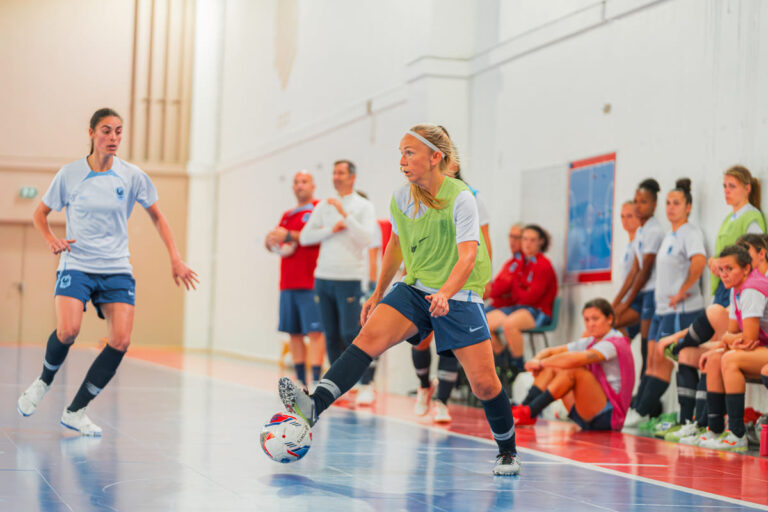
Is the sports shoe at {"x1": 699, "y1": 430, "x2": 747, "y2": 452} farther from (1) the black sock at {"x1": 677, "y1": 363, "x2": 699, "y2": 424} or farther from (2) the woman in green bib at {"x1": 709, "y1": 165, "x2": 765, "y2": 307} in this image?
(2) the woman in green bib at {"x1": 709, "y1": 165, "x2": 765, "y2": 307}

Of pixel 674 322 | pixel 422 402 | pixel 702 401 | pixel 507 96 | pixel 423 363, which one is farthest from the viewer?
pixel 507 96

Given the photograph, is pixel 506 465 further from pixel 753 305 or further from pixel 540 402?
pixel 540 402

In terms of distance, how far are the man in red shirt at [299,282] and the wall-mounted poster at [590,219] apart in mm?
2171

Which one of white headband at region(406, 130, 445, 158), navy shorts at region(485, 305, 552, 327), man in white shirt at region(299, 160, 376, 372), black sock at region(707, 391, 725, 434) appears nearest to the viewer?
white headband at region(406, 130, 445, 158)

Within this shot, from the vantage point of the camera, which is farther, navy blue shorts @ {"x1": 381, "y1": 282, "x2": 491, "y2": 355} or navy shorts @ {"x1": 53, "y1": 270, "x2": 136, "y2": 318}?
navy shorts @ {"x1": 53, "y1": 270, "x2": 136, "y2": 318}

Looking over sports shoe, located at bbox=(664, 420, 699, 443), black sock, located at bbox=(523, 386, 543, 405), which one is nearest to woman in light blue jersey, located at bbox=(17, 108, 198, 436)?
black sock, located at bbox=(523, 386, 543, 405)

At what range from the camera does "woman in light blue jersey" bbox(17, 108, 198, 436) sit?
544 cm

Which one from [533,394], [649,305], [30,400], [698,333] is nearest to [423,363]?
[533,394]

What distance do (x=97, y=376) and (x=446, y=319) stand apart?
2.06 metres

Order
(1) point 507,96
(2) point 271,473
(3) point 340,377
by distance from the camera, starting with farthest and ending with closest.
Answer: (1) point 507,96 → (2) point 271,473 → (3) point 340,377

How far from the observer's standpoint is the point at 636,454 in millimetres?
5852

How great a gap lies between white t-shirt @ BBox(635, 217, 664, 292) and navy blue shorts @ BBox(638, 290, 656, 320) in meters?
0.04

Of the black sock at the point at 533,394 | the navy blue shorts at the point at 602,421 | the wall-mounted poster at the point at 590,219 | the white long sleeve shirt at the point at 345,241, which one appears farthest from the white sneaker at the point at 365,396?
the wall-mounted poster at the point at 590,219

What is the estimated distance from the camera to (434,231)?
4582mm
